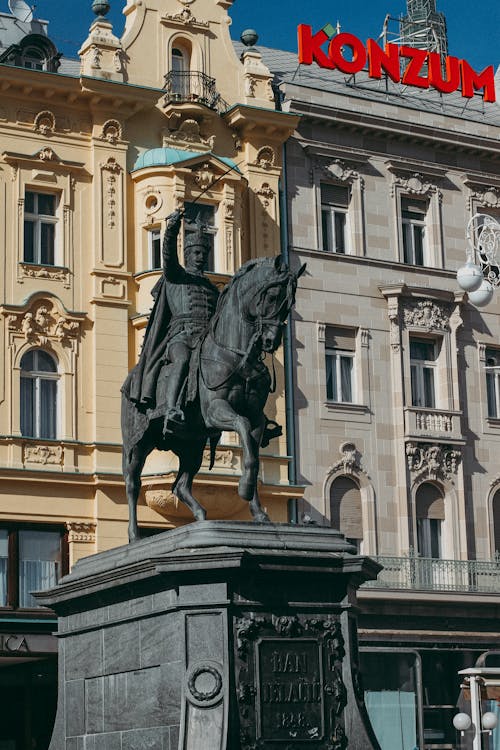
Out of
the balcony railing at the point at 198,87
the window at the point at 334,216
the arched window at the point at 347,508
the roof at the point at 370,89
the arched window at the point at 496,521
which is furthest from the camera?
the roof at the point at 370,89

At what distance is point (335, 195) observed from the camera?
149ft

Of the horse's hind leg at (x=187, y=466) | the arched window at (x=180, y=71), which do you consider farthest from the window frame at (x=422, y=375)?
the horse's hind leg at (x=187, y=466)

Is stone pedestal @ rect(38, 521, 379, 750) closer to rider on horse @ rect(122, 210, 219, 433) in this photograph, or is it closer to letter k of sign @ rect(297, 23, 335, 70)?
rider on horse @ rect(122, 210, 219, 433)

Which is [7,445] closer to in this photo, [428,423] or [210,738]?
[428,423]

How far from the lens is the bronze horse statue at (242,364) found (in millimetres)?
18359

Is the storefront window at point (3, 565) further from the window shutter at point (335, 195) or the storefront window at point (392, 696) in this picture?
the window shutter at point (335, 195)

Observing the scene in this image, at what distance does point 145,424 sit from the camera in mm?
19828

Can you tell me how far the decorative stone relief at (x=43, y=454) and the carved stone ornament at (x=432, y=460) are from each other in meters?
9.97

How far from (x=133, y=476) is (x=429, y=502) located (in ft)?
82.9

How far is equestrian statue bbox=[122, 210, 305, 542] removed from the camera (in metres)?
18.4

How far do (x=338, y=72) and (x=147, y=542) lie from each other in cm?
3358

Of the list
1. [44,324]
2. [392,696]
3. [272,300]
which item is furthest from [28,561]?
[272,300]

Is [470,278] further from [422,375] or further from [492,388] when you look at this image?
[492,388]

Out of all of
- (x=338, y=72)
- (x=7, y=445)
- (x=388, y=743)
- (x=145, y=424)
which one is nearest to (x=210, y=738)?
(x=145, y=424)
